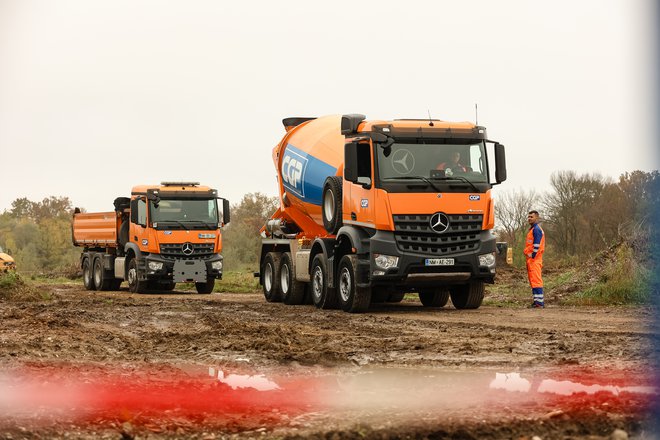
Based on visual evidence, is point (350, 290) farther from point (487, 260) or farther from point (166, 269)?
point (166, 269)

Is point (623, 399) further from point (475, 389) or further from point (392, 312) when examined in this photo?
point (392, 312)

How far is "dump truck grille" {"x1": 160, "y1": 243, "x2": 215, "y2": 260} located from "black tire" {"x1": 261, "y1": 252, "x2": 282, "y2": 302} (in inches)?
193

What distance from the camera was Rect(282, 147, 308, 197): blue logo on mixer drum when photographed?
18562 millimetres

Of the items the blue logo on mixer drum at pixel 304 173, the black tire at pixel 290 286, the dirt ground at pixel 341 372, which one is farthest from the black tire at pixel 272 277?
the dirt ground at pixel 341 372

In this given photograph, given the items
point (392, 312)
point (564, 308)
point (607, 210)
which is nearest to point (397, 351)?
point (392, 312)

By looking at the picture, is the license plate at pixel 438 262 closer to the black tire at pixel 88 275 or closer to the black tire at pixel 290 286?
the black tire at pixel 290 286

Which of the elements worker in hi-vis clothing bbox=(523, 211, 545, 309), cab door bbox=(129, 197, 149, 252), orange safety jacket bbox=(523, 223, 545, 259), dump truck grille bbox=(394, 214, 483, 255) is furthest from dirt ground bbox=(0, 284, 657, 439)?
cab door bbox=(129, 197, 149, 252)

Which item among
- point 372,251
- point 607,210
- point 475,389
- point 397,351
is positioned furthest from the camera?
point 607,210

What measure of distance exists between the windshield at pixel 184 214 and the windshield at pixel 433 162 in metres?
11.2

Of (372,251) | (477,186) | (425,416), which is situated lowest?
(425,416)

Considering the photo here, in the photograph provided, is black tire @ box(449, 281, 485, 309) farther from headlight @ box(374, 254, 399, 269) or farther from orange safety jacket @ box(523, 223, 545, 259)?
headlight @ box(374, 254, 399, 269)

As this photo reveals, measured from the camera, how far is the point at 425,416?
6.41m

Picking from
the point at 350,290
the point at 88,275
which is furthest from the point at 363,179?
the point at 88,275

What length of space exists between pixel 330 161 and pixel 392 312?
118 inches
